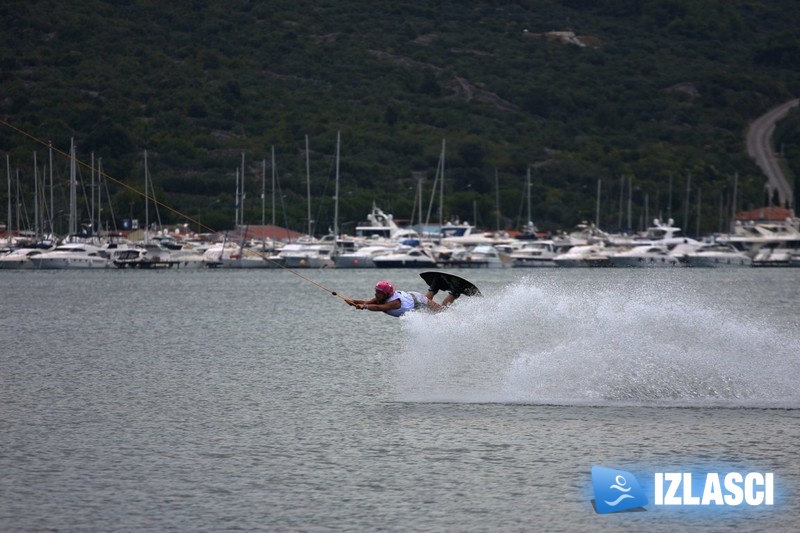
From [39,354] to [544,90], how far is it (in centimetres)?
14684

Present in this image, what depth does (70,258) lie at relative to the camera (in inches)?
3679

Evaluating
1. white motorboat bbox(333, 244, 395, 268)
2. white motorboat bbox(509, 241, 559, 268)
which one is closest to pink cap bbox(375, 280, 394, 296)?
white motorboat bbox(333, 244, 395, 268)

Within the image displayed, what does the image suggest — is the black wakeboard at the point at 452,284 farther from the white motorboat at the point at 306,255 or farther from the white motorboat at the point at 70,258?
the white motorboat at the point at 70,258

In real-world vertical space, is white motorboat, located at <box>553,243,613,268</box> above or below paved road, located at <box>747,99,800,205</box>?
below

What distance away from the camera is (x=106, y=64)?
590 feet

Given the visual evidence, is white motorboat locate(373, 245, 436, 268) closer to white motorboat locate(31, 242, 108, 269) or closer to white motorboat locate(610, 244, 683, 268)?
white motorboat locate(610, 244, 683, 268)

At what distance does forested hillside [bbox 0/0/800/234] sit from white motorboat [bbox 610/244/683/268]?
86.9 feet

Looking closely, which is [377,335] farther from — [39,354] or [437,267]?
[437,267]

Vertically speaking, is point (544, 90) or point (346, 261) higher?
point (544, 90)

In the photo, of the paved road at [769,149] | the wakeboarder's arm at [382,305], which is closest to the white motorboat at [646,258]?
the paved road at [769,149]

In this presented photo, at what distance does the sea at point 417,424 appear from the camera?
17.2m

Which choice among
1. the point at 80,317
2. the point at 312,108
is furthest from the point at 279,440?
the point at 312,108

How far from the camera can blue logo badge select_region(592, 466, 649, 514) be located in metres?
17.4

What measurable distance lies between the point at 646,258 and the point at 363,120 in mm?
71644
